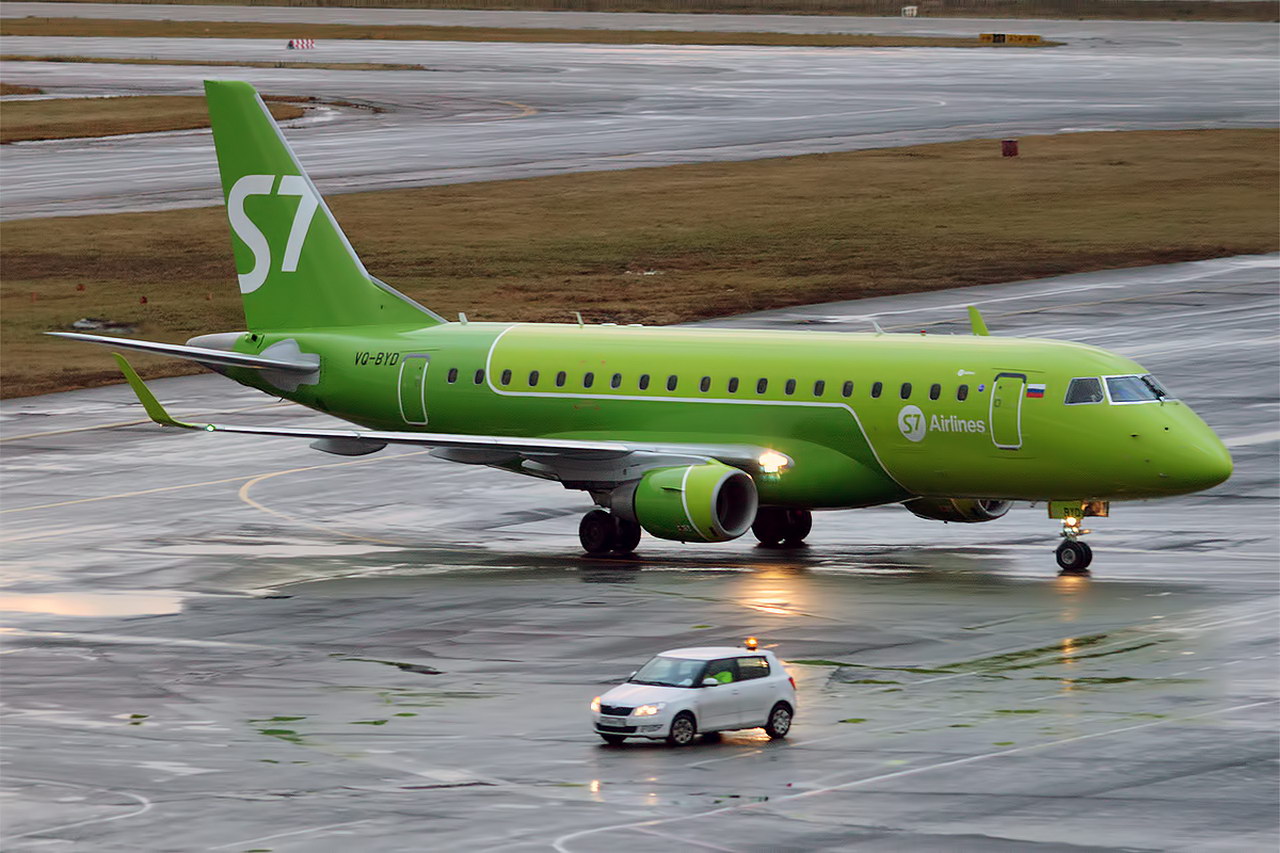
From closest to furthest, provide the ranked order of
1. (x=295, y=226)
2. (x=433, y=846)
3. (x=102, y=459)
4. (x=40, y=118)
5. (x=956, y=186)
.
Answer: (x=433, y=846), (x=295, y=226), (x=102, y=459), (x=956, y=186), (x=40, y=118)

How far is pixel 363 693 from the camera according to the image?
38.9 m

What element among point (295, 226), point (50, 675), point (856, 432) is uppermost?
point (295, 226)

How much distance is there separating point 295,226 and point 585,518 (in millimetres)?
12921

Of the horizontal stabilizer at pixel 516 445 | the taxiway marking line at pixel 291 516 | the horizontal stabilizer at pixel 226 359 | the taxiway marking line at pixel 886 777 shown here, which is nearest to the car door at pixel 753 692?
the taxiway marking line at pixel 886 777

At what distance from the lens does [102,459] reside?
66.9 m

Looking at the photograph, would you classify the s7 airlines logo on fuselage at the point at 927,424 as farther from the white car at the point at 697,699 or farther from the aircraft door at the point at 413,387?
the white car at the point at 697,699

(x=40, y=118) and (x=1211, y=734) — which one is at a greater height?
(x=40, y=118)

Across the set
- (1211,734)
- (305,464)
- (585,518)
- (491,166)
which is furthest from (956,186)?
(1211,734)

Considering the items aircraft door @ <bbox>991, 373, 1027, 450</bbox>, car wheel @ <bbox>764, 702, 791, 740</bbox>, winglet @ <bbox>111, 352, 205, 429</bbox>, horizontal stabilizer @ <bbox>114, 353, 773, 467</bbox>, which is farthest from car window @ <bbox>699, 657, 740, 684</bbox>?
winglet @ <bbox>111, 352, 205, 429</bbox>

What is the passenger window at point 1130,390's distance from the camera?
4809 cm

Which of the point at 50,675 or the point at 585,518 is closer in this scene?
the point at 50,675

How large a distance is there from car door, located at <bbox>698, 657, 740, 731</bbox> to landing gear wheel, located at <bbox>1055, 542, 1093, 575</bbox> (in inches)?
621

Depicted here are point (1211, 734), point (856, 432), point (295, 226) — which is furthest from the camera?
point (295, 226)

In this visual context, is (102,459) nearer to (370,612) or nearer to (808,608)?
(370,612)
